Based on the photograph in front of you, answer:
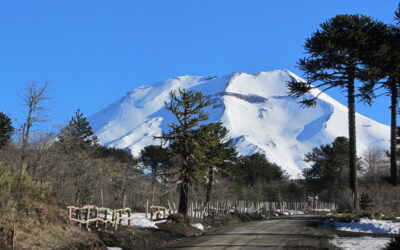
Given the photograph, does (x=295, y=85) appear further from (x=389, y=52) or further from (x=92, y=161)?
(x=92, y=161)

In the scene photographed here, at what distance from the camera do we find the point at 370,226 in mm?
20797

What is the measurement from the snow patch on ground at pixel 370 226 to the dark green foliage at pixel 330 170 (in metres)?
41.8

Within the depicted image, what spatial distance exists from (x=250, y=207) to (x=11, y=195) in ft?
130

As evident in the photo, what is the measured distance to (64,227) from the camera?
14.3 metres

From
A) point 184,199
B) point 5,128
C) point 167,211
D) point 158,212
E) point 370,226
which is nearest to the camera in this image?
point 370,226

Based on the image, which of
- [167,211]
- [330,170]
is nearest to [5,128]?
[167,211]

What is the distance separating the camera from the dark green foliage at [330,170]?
211 feet

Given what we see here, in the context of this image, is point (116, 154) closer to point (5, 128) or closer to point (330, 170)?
point (5, 128)

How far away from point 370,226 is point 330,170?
151 feet

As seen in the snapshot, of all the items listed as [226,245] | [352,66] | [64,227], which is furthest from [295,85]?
[64,227]

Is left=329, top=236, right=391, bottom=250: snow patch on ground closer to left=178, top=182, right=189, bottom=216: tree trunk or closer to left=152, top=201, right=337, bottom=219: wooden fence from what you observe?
left=178, top=182, right=189, bottom=216: tree trunk

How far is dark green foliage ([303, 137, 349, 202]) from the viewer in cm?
6438

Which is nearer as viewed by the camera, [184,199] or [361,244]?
[361,244]

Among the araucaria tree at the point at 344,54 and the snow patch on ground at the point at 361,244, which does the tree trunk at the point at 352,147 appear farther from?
the snow patch on ground at the point at 361,244
